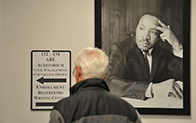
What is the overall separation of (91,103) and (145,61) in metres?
1.01

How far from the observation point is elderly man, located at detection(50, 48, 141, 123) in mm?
1176

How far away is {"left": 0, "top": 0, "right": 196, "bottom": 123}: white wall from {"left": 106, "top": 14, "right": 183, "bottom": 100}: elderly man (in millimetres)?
295

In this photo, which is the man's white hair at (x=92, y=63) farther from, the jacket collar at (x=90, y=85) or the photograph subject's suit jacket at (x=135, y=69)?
the photograph subject's suit jacket at (x=135, y=69)

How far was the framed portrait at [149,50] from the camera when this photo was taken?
6.78 feet

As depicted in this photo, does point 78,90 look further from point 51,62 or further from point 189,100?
point 189,100

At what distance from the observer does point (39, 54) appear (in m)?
2.13

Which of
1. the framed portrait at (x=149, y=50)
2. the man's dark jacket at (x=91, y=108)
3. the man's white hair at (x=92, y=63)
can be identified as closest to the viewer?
the man's dark jacket at (x=91, y=108)

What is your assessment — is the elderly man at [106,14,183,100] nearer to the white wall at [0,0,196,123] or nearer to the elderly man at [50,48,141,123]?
the white wall at [0,0,196,123]

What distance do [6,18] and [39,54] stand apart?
415 mm

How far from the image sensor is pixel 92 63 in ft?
4.21

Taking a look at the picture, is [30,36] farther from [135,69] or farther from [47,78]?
[135,69]

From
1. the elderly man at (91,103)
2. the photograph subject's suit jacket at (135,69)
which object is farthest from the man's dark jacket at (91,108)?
the photograph subject's suit jacket at (135,69)

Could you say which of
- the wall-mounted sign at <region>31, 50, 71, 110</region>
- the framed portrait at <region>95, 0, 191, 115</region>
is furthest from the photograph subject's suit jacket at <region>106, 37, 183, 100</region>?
the wall-mounted sign at <region>31, 50, 71, 110</region>

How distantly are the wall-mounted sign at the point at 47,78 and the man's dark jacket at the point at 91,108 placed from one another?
90 cm
